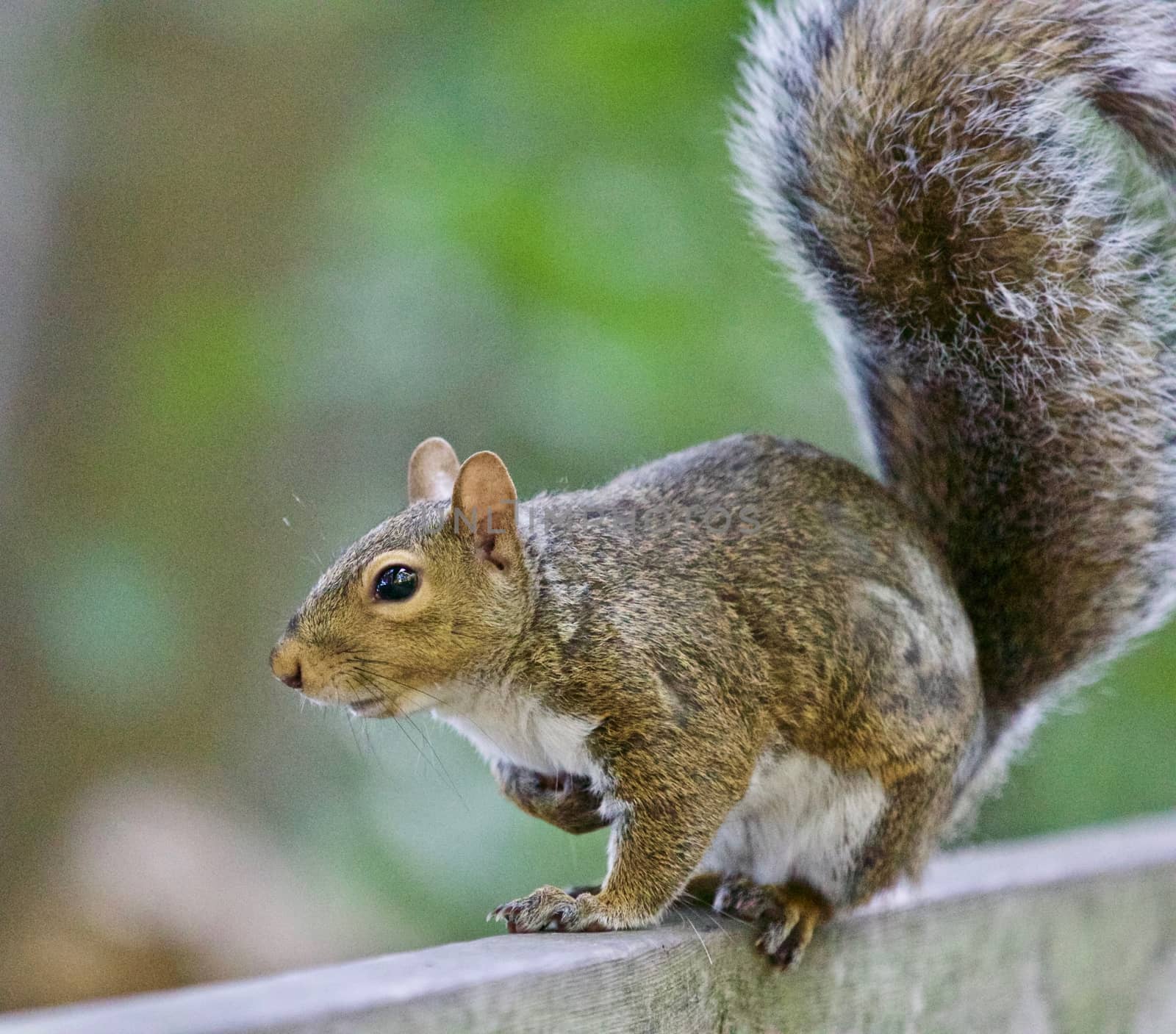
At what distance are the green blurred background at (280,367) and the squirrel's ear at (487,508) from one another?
0.89 meters

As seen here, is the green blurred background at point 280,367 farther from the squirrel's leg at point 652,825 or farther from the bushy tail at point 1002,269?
the squirrel's leg at point 652,825

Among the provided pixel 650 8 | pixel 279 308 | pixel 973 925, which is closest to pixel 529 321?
pixel 279 308

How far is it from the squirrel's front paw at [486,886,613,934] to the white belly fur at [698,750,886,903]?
16cm

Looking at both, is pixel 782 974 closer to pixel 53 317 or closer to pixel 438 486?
pixel 438 486

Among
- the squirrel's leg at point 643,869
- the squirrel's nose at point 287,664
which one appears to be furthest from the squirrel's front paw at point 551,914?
the squirrel's nose at point 287,664

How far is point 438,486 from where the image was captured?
1.27 meters

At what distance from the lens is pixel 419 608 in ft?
3.58

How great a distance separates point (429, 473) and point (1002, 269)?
1.85 feet

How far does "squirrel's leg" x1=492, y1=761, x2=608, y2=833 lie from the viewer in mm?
1209

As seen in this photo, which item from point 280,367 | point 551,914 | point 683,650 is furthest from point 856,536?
point 280,367

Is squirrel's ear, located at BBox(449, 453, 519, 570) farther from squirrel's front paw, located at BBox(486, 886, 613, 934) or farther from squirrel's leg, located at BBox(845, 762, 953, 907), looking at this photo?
squirrel's leg, located at BBox(845, 762, 953, 907)

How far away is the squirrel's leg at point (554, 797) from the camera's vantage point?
1.21 metres

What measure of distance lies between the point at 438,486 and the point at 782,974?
522 millimetres

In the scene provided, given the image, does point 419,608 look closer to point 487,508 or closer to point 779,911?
point 487,508
